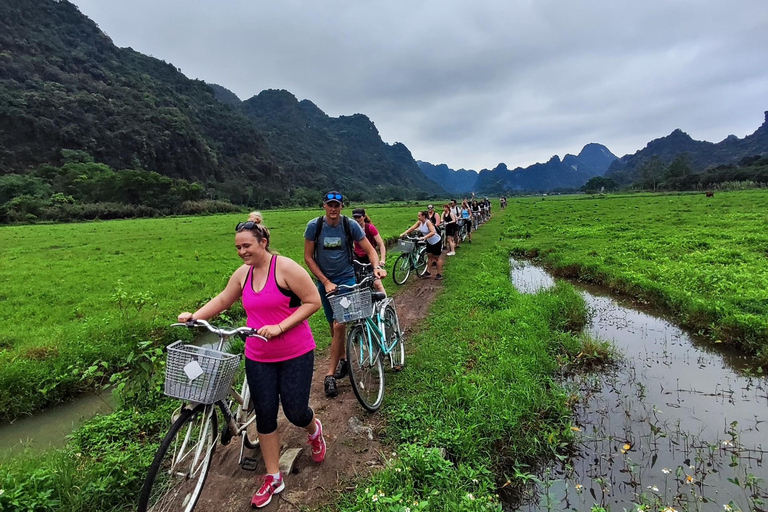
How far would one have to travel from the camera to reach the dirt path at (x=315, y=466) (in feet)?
10.3

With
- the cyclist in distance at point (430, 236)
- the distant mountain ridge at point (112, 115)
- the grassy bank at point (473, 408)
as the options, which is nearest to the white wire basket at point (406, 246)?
the cyclist in distance at point (430, 236)

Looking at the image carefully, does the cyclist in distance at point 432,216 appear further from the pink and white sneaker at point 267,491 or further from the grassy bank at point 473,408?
the pink and white sneaker at point 267,491

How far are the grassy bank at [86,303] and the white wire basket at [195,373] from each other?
10.1ft

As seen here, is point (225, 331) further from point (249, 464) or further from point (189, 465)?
point (249, 464)

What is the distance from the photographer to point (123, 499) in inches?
127

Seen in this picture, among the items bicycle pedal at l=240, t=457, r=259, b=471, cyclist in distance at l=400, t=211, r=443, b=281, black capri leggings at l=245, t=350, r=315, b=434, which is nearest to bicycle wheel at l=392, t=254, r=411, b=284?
cyclist in distance at l=400, t=211, r=443, b=281

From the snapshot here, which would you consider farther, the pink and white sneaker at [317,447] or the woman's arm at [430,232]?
the woman's arm at [430,232]

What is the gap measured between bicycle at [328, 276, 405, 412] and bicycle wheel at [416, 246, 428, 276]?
623cm

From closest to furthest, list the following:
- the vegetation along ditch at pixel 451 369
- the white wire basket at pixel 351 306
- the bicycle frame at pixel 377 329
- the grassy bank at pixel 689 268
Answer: the vegetation along ditch at pixel 451 369 < the white wire basket at pixel 351 306 < the bicycle frame at pixel 377 329 < the grassy bank at pixel 689 268

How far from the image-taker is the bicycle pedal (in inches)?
135

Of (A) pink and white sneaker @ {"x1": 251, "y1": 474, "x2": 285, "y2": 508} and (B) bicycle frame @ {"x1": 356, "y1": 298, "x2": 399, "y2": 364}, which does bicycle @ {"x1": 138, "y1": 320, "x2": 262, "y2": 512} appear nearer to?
(A) pink and white sneaker @ {"x1": 251, "y1": 474, "x2": 285, "y2": 508}

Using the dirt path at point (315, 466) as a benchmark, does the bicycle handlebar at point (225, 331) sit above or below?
above

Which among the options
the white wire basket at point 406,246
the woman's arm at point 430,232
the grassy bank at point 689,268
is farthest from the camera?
the white wire basket at point 406,246

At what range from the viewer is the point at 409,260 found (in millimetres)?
11227
